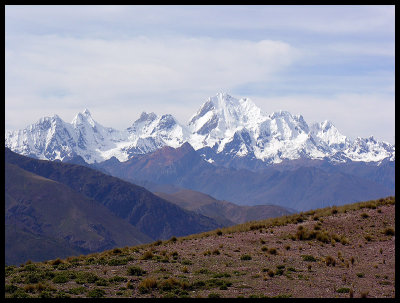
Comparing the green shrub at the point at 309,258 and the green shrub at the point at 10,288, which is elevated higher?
the green shrub at the point at 309,258

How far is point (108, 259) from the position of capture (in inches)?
1538

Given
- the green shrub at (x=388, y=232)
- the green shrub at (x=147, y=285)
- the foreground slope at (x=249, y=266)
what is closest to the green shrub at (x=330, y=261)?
the foreground slope at (x=249, y=266)

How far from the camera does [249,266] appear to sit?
119ft

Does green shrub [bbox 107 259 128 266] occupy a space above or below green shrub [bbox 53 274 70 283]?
above

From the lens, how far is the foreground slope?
30350 mm

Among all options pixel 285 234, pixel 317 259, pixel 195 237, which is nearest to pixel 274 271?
pixel 317 259

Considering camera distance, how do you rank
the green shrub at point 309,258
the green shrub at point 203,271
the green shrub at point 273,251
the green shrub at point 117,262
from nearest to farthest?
the green shrub at point 203,271 < the green shrub at point 117,262 < the green shrub at point 309,258 < the green shrub at point 273,251

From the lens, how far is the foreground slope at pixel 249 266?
1195 inches

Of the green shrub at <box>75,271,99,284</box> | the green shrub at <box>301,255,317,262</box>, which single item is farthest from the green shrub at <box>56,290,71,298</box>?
the green shrub at <box>301,255,317,262</box>

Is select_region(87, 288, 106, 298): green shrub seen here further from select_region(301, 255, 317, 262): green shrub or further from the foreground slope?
select_region(301, 255, 317, 262): green shrub

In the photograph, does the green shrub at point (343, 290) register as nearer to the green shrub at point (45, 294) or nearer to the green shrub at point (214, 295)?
the green shrub at point (214, 295)

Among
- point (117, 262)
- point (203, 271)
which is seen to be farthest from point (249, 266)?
point (117, 262)

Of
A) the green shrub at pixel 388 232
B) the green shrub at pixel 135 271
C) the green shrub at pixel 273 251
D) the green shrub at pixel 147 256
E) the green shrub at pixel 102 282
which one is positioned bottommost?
the green shrub at pixel 102 282

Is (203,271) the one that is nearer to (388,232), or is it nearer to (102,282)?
(102,282)
